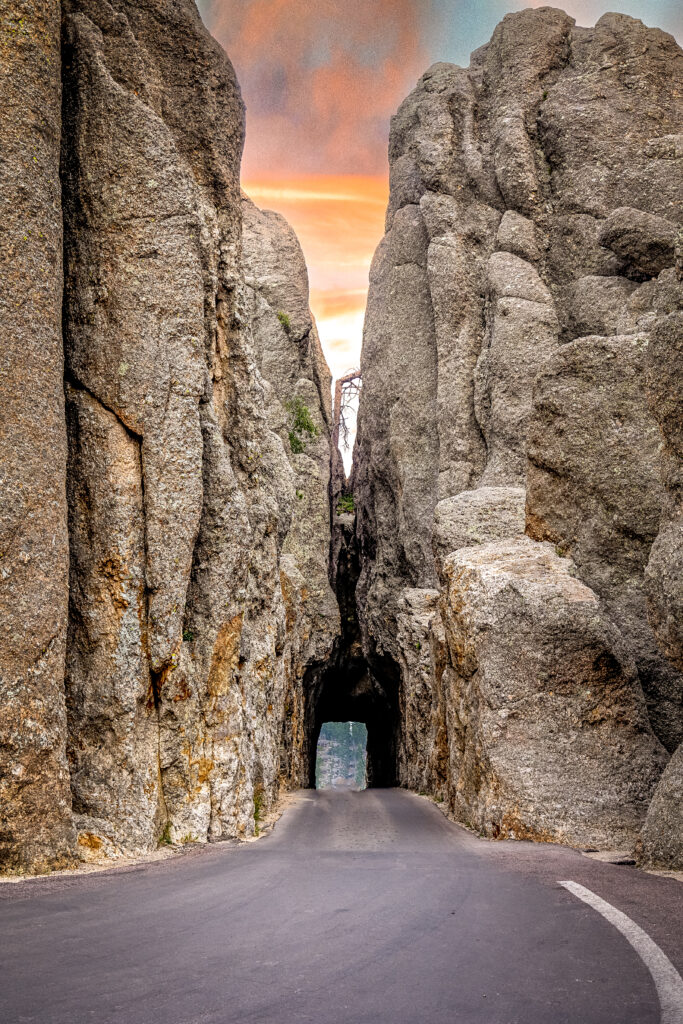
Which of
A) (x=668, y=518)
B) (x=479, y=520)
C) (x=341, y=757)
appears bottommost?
(x=341, y=757)

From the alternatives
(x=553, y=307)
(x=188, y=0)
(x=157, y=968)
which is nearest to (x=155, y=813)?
(x=157, y=968)

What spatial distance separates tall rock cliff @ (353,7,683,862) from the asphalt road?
11.5ft

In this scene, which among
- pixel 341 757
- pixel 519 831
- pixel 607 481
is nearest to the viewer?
pixel 519 831

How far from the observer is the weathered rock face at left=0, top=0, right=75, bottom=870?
371 inches

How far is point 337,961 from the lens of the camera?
479cm

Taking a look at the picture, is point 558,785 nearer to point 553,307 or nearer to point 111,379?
point 111,379

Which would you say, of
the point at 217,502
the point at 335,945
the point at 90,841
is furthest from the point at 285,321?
the point at 335,945

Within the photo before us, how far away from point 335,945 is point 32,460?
22.6 ft

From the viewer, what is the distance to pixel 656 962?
4719 millimetres

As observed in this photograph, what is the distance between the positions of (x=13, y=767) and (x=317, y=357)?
102 ft

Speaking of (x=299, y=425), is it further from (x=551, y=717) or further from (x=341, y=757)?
(x=341, y=757)

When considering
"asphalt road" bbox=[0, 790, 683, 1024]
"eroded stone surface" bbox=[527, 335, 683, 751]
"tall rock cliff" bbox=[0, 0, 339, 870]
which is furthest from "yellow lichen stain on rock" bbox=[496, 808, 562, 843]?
"tall rock cliff" bbox=[0, 0, 339, 870]

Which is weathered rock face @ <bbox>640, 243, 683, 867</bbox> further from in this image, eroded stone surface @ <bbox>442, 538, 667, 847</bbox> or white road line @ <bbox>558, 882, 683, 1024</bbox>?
white road line @ <bbox>558, 882, 683, 1024</bbox>

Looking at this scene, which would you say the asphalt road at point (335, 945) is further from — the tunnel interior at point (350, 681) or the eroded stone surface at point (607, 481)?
the tunnel interior at point (350, 681)
